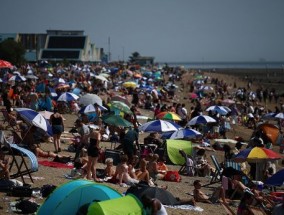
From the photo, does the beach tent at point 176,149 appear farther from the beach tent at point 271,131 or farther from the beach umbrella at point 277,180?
the beach umbrella at point 277,180

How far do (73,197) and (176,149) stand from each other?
25.7 feet

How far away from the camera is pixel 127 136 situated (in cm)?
1413

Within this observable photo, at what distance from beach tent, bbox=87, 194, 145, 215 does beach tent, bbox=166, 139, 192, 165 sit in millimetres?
7945

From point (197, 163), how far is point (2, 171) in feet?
20.9

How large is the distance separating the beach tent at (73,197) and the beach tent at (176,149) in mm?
7459

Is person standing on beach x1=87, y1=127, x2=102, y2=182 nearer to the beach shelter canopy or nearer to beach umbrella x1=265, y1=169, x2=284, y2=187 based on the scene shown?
beach umbrella x1=265, y1=169, x2=284, y2=187

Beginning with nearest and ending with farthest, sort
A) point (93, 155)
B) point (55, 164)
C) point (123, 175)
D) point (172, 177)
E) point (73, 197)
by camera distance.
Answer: point (73, 197) → point (93, 155) → point (123, 175) → point (55, 164) → point (172, 177)

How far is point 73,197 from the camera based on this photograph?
26.7 ft

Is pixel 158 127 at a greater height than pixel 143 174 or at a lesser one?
greater

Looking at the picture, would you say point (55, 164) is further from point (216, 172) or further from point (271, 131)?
point (271, 131)

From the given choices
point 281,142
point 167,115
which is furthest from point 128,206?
point 281,142

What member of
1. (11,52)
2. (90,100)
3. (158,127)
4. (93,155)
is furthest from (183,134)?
(11,52)

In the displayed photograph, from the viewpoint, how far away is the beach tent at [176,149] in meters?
15.6

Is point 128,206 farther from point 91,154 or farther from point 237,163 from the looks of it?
point 237,163
